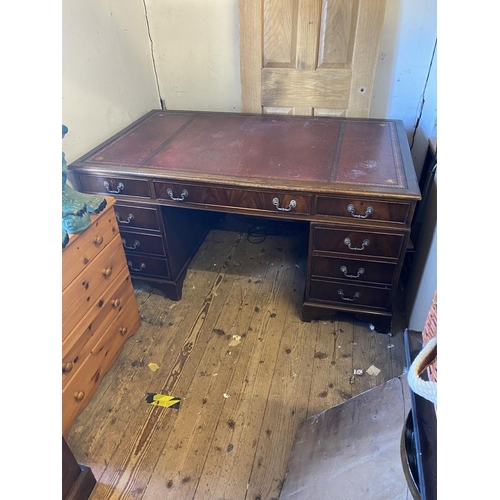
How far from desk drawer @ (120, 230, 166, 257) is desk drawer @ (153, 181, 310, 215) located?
9.6 inches

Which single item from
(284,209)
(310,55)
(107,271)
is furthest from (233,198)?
(310,55)

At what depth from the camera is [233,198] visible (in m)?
1.54

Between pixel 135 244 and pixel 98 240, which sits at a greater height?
pixel 98 240

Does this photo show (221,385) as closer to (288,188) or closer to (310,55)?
(288,188)

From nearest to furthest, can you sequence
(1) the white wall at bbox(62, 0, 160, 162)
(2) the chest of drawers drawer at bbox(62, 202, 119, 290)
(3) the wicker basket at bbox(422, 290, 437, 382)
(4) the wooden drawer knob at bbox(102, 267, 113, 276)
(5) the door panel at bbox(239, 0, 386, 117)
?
(3) the wicker basket at bbox(422, 290, 437, 382), (2) the chest of drawers drawer at bbox(62, 202, 119, 290), (4) the wooden drawer knob at bbox(102, 267, 113, 276), (1) the white wall at bbox(62, 0, 160, 162), (5) the door panel at bbox(239, 0, 386, 117)

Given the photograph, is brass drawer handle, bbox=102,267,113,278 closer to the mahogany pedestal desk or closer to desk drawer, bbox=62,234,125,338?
desk drawer, bbox=62,234,125,338

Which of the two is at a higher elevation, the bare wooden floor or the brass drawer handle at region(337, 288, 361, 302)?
the brass drawer handle at region(337, 288, 361, 302)

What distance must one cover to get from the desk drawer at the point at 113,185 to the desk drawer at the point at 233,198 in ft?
0.22

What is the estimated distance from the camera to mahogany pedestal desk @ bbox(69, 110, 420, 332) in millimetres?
1437

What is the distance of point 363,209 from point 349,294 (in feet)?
1.45

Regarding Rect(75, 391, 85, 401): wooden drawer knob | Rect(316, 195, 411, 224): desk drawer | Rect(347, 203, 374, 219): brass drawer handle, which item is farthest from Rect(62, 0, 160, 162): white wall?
Rect(347, 203, 374, 219): brass drawer handle
